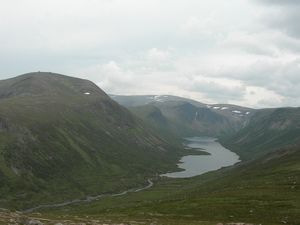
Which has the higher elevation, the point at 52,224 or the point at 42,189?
the point at 52,224

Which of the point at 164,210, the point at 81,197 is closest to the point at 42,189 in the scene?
the point at 81,197

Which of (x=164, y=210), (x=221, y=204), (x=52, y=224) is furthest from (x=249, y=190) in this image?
(x=52, y=224)

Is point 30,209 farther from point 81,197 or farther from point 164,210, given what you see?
point 164,210

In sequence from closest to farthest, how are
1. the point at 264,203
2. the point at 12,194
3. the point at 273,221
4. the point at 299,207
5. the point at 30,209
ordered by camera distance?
the point at 273,221 → the point at 299,207 → the point at 264,203 → the point at 30,209 → the point at 12,194

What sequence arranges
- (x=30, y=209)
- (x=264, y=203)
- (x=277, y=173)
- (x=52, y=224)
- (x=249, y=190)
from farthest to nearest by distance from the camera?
(x=30, y=209)
(x=277, y=173)
(x=249, y=190)
(x=264, y=203)
(x=52, y=224)

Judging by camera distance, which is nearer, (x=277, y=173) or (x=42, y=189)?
(x=277, y=173)

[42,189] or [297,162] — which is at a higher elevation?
[297,162]

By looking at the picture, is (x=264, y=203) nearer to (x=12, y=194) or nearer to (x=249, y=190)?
(x=249, y=190)

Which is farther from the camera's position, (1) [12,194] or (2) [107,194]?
(2) [107,194]

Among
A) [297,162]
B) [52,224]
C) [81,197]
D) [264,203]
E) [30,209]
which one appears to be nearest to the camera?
[52,224]
